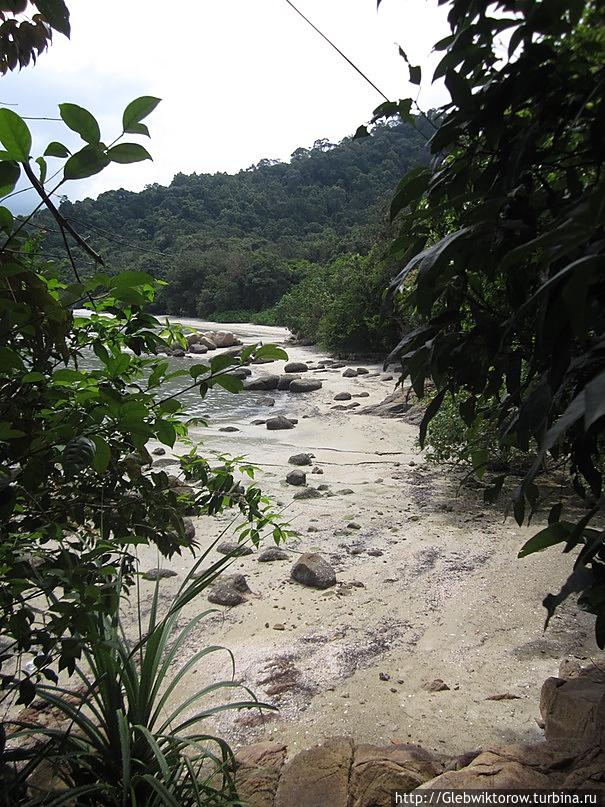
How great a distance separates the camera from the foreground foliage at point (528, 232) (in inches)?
23.3

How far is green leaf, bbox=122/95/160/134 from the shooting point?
81 centimetres

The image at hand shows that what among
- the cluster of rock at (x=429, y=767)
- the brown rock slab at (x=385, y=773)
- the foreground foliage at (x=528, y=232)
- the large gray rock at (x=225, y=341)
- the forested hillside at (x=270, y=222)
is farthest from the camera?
the forested hillside at (x=270, y=222)

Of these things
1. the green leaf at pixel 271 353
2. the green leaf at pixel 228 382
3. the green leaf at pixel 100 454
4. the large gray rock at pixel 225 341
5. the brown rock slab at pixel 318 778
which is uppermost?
the green leaf at pixel 271 353

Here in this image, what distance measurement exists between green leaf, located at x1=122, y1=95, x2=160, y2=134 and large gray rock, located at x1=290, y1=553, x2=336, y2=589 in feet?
11.0

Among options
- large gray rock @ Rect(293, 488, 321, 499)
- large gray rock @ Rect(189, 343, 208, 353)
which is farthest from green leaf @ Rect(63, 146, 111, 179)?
large gray rock @ Rect(189, 343, 208, 353)

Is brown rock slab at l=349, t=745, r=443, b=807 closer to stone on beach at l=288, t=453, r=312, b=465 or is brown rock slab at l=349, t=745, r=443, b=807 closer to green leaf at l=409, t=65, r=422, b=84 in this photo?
green leaf at l=409, t=65, r=422, b=84

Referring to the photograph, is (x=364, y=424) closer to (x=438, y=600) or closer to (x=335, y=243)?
(x=438, y=600)

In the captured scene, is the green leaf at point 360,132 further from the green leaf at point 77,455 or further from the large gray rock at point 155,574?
the large gray rock at point 155,574

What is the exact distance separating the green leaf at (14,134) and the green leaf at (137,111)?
132 mm

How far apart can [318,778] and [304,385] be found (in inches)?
507

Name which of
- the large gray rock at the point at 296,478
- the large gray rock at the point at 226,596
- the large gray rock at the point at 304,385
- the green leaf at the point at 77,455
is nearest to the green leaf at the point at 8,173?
the green leaf at the point at 77,455

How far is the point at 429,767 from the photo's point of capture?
1.68 meters

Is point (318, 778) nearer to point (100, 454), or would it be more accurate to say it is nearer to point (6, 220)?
point (100, 454)

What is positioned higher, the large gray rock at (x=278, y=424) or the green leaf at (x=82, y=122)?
the green leaf at (x=82, y=122)
